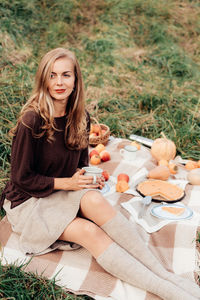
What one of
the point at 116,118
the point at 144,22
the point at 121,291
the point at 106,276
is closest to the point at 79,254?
the point at 106,276

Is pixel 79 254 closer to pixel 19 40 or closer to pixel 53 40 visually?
pixel 19 40

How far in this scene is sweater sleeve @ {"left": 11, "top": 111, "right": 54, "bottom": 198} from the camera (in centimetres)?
263

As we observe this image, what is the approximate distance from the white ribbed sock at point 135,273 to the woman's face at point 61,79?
4.40 ft

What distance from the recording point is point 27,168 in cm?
267

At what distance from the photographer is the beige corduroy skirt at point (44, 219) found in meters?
2.62

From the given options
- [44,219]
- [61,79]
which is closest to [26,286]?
[44,219]

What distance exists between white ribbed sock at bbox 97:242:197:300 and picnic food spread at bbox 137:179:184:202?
1160mm

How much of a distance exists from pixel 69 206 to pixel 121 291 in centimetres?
78

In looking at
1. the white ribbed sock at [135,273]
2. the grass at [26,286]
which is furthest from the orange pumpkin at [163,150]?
the grass at [26,286]

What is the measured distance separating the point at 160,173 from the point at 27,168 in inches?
70.3

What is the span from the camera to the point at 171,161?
4445 millimetres

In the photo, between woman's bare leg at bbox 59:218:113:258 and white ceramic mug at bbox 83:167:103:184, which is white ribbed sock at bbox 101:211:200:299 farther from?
white ceramic mug at bbox 83:167:103:184

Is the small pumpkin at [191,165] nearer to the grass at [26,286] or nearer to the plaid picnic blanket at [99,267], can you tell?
Answer: the plaid picnic blanket at [99,267]

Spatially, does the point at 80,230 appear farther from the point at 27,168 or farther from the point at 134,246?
the point at 27,168
